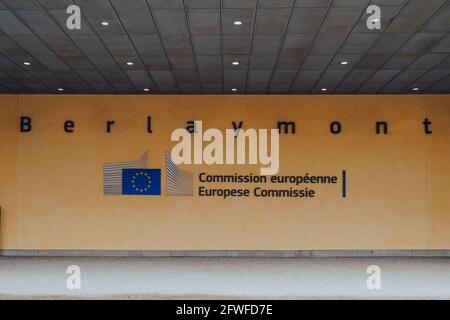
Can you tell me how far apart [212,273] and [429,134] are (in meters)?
5.59

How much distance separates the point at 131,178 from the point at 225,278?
3.38m

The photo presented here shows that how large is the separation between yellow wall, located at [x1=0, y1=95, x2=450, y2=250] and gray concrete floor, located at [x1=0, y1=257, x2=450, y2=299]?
1.90 ft

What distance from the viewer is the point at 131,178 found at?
996 centimetres

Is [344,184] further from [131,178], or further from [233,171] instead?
[131,178]

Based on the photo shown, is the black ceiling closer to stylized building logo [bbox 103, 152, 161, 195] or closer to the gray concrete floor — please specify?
stylized building logo [bbox 103, 152, 161, 195]

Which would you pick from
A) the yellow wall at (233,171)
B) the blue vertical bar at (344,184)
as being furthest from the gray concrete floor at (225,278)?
the blue vertical bar at (344,184)

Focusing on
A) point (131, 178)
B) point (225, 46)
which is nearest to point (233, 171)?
point (131, 178)

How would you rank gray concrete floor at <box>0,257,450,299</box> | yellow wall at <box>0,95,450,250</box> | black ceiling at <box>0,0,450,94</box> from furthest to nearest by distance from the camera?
yellow wall at <box>0,95,450,250</box>
gray concrete floor at <box>0,257,450,299</box>
black ceiling at <box>0,0,450,94</box>

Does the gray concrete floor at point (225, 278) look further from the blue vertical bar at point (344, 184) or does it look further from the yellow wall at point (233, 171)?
the blue vertical bar at point (344, 184)

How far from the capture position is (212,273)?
26.8ft

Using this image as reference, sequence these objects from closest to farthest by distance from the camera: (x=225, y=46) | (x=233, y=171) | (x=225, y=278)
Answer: (x=225, y=46) < (x=225, y=278) < (x=233, y=171)

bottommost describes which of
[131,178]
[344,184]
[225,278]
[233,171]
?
[225,278]

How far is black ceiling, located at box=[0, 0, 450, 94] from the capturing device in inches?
223

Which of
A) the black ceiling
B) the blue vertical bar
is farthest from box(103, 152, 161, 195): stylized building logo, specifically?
the blue vertical bar
